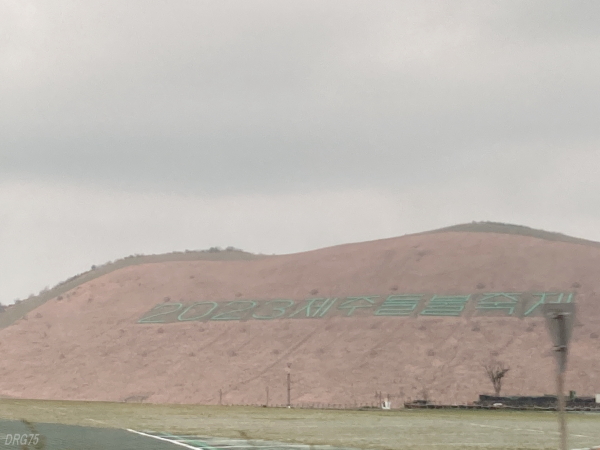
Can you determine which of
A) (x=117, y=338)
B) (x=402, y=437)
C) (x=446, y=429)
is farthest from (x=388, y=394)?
(x=402, y=437)

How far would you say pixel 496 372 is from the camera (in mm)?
92812

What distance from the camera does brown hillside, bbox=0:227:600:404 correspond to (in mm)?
101375

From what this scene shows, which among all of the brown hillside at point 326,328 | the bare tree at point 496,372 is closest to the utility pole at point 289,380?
the brown hillside at point 326,328

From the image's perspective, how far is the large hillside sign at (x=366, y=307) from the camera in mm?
111688

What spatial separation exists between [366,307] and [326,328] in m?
6.76

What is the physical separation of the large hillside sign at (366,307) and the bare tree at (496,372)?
11358 mm

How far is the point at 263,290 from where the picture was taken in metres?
134

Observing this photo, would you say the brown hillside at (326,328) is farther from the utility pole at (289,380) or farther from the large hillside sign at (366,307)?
the utility pole at (289,380)

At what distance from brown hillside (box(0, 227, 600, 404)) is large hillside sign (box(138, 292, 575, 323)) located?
0.26 m
